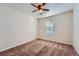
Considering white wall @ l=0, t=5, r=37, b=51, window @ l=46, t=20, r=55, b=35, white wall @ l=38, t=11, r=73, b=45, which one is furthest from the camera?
white wall @ l=38, t=11, r=73, b=45

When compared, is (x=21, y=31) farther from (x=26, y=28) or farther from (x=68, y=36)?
(x=68, y=36)

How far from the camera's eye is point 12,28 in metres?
3.27

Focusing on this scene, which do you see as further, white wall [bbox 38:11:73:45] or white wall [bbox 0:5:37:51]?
white wall [bbox 38:11:73:45]

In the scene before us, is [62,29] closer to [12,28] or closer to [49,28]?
[49,28]

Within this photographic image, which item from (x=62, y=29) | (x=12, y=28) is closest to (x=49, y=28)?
(x=62, y=29)

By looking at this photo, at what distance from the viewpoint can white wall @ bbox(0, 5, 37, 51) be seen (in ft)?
9.34

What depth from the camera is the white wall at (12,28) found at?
285cm

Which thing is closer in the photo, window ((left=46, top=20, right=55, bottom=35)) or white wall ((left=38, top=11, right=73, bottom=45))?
window ((left=46, top=20, right=55, bottom=35))

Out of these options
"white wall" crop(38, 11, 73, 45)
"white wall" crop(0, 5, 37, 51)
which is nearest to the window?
"white wall" crop(38, 11, 73, 45)

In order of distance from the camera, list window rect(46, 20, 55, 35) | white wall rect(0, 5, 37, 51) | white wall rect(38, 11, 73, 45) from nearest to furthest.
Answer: window rect(46, 20, 55, 35)
white wall rect(0, 5, 37, 51)
white wall rect(38, 11, 73, 45)

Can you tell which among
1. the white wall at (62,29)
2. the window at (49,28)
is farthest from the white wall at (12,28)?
the window at (49,28)

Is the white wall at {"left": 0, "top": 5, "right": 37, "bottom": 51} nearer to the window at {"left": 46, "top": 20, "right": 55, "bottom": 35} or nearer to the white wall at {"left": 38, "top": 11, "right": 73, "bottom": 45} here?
the white wall at {"left": 38, "top": 11, "right": 73, "bottom": 45}

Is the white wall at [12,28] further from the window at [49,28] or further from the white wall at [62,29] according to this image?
the window at [49,28]

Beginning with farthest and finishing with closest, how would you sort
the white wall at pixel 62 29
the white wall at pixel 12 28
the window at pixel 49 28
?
1. the white wall at pixel 62 29
2. the white wall at pixel 12 28
3. the window at pixel 49 28
